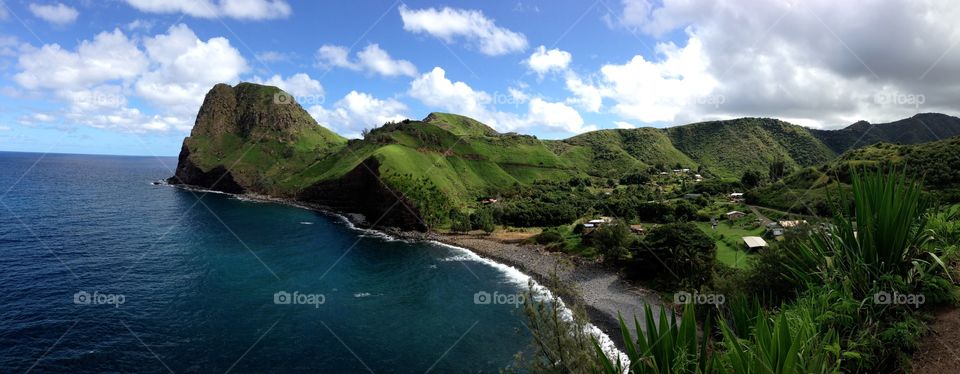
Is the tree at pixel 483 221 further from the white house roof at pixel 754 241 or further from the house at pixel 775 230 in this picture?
the house at pixel 775 230

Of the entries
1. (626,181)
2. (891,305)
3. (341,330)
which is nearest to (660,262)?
(341,330)

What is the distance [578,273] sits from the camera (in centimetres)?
7400

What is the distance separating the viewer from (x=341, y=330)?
165ft

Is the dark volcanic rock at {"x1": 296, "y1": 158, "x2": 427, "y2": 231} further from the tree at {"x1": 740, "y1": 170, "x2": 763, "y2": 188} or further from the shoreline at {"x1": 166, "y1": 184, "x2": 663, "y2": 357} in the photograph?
the tree at {"x1": 740, "y1": 170, "x2": 763, "y2": 188}

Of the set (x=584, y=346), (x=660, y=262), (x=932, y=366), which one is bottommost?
(x=660, y=262)

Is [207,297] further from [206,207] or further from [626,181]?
[626,181]

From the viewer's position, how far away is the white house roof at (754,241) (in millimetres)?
69438

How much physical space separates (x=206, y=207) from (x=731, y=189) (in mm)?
162205

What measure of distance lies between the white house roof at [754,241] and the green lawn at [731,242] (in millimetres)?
1246

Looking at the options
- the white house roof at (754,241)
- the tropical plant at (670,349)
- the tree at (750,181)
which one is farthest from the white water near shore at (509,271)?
the tree at (750,181)

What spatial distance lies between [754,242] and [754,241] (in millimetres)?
452

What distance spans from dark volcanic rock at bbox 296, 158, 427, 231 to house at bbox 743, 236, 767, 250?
2690 inches

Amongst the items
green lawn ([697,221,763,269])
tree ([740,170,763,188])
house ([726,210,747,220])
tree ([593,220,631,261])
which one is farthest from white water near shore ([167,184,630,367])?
tree ([740,170,763,188])

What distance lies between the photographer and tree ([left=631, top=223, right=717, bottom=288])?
2486 inches
